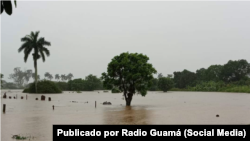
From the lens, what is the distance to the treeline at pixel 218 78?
109 metres

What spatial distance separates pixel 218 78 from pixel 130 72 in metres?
105

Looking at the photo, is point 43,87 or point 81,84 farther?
point 81,84

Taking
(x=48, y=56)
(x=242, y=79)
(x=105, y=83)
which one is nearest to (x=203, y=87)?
(x=242, y=79)

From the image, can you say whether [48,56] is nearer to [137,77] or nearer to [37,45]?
[37,45]

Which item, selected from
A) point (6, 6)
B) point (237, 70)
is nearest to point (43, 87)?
point (6, 6)

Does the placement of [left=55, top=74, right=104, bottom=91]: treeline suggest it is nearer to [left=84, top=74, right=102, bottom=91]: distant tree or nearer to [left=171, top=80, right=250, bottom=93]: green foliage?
[left=84, top=74, right=102, bottom=91]: distant tree

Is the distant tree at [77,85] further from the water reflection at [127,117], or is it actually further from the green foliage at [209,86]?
the water reflection at [127,117]

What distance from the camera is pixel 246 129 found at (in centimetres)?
986

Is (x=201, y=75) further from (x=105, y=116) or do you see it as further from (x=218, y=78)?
(x=105, y=116)

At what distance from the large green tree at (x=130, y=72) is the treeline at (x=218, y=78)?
229 ft

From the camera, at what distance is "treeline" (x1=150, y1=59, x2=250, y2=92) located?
10925 centimetres

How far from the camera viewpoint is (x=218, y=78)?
129875mm
